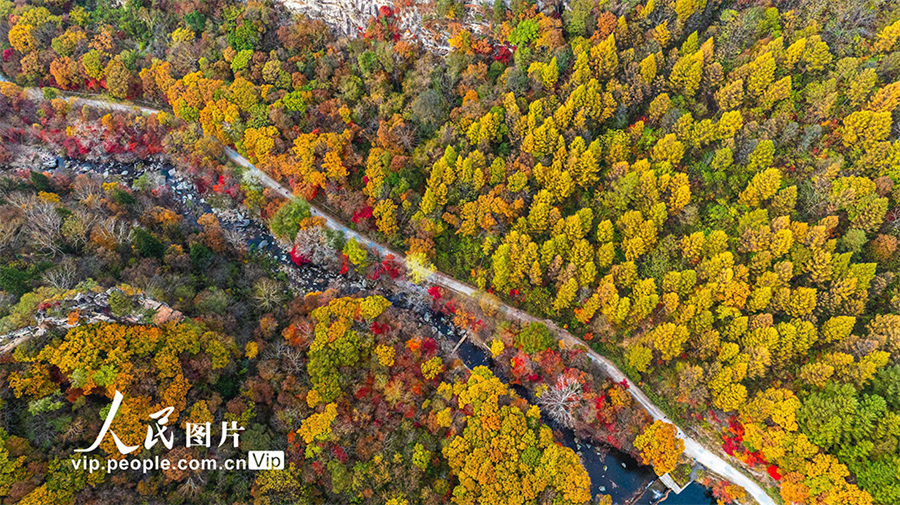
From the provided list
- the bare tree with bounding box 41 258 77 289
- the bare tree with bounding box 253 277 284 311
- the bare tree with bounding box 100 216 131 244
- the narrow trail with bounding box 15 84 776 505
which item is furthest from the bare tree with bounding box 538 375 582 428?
the bare tree with bounding box 100 216 131 244

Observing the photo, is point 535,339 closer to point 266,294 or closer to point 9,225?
point 266,294

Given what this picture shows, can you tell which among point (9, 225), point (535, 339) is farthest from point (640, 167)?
point (9, 225)

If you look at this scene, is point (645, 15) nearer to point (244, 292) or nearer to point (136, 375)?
point (244, 292)

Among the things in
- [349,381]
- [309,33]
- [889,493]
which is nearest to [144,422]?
[349,381]

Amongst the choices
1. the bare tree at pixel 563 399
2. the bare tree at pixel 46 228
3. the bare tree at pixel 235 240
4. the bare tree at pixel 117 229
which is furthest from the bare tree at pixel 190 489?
the bare tree at pixel 563 399

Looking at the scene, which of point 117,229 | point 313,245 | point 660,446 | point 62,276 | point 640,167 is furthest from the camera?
point 313,245

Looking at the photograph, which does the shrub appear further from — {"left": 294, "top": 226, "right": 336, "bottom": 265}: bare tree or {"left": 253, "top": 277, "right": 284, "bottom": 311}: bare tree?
{"left": 253, "top": 277, "right": 284, "bottom": 311}: bare tree

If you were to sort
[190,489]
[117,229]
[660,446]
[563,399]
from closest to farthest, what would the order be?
1. [190,489]
2. [660,446]
3. [563,399]
4. [117,229]

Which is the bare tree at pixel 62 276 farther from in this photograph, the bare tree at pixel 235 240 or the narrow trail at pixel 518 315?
the narrow trail at pixel 518 315
